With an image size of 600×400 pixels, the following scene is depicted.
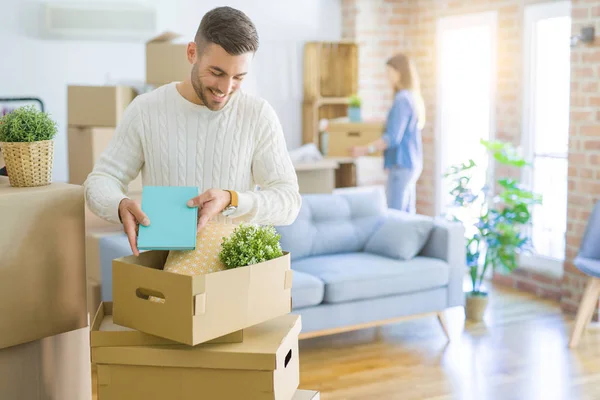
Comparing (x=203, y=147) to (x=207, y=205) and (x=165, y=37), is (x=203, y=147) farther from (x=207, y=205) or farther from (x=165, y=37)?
(x=165, y=37)

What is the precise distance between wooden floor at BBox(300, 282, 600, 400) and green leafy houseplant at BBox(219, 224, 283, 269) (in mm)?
2209

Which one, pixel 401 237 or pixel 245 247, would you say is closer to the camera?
pixel 245 247

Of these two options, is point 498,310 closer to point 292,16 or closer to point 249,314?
point 292,16

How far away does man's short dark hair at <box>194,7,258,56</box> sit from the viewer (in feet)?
5.89

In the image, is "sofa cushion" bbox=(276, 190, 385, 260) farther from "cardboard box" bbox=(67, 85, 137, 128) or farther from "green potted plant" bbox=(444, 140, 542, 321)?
"cardboard box" bbox=(67, 85, 137, 128)

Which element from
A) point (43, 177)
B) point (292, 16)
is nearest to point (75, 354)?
point (43, 177)

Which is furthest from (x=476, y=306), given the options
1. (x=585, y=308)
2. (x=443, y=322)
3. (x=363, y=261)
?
(x=363, y=261)

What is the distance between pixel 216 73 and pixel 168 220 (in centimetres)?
38

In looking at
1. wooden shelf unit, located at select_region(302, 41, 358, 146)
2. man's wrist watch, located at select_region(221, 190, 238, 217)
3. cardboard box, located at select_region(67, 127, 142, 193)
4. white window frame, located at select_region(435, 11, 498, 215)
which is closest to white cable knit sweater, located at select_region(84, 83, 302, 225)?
man's wrist watch, located at select_region(221, 190, 238, 217)

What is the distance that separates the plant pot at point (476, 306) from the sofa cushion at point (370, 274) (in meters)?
0.46

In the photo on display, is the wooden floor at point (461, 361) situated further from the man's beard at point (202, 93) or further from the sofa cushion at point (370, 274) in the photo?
the man's beard at point (202, 93)

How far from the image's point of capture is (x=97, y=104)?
457 centimetres

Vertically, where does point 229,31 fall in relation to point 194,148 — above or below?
above

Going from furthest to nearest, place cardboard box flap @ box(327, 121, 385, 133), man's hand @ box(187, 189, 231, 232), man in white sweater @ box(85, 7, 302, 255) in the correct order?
cardboard box flap @ box(327, 121, 385, 133) < man in white sweater @ box(85, 7, 302, 255) < man's hand @ box(187, 189, 231, 232)
